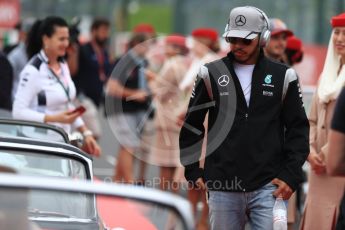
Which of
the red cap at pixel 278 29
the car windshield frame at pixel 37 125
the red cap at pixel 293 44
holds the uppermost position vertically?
the red cap at pixel 278 29

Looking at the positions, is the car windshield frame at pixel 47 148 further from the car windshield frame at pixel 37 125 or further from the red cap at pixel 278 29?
the red cap at pixel 278 29

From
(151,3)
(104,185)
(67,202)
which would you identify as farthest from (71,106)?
(151,3)

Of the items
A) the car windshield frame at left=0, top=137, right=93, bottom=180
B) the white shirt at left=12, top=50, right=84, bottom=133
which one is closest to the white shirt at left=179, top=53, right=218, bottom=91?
the white shirt at left=12, top=50, right=84, bottom=133

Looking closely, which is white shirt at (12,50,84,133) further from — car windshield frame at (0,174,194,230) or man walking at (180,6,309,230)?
car windshield frame at (0,174,194,230)

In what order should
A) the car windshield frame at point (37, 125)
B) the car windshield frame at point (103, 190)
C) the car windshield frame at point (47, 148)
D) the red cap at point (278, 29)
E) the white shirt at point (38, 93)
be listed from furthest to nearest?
the red cap at point (278, 29) < the white shirt at point (38, 93) < the car windshield frame at point (37, 125) < the car windshield frame at point (47, 148) < the car windshield frame at point (103, 190)

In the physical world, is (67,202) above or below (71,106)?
above

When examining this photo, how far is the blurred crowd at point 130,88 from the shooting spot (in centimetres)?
977

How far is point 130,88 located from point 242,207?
26.8 feet

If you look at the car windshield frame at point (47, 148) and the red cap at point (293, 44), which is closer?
the car windshield frame at point (47, 148)

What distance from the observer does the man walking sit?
699 centimetres

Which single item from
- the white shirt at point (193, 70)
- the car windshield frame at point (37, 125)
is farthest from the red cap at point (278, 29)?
the car windshield frame at point (37, 125)

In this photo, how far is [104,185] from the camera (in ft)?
15.1

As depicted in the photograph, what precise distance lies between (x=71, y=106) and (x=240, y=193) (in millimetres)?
3436

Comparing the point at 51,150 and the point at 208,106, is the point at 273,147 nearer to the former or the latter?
the point at 208,106
